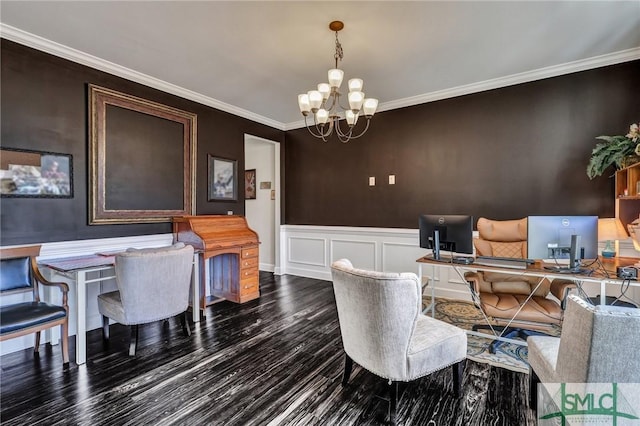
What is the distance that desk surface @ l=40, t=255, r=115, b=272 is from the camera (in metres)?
2.48

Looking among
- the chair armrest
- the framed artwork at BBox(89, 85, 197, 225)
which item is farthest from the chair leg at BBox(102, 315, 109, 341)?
the chair armrest

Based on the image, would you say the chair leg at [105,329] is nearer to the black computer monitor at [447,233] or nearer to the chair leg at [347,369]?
the chair leg at [347,369]

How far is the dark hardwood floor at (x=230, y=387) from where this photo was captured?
5.91 feet

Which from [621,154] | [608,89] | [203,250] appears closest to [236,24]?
[203,250]

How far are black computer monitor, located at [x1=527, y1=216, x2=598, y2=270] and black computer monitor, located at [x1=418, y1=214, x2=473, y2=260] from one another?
1.46 feet

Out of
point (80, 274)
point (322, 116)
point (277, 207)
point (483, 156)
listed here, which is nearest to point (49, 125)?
point (80, 274)

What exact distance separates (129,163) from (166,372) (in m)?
2.30

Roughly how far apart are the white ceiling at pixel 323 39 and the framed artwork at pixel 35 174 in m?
1.00

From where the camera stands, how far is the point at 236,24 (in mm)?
2471

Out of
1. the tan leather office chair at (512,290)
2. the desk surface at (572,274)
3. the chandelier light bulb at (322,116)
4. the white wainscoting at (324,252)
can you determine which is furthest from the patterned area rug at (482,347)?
the chandelier light bulb at (322,116)

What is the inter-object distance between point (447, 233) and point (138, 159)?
135 inches

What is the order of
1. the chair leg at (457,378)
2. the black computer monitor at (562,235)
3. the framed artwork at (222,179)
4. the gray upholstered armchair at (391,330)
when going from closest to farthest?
the gray upholstered armchair at (391,330) < the chair leg at (457,378) < the black computer monitor at (562,235) < the framed artwork at (222,179)

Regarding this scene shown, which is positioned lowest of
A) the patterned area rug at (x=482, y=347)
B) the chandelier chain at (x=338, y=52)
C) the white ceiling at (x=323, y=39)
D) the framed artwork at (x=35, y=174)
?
the patterned area rug at (x=482, y=347)

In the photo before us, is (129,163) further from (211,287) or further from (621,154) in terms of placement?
(621,154)
